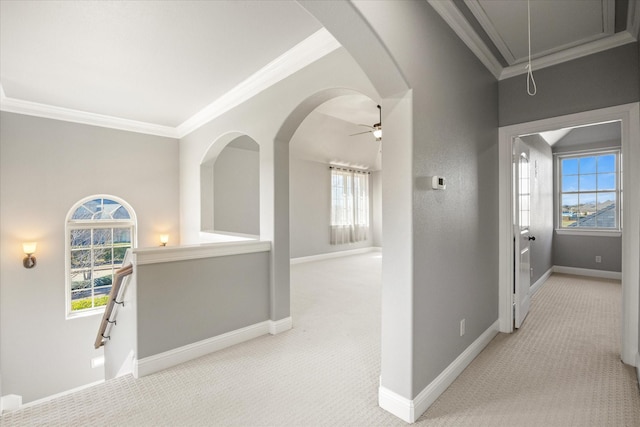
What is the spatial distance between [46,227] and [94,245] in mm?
705

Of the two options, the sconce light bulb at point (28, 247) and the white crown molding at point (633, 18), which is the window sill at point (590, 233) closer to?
the white crown molding at point (633, 18)

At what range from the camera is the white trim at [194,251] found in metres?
2.47

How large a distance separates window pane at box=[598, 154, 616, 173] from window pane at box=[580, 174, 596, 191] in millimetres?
165

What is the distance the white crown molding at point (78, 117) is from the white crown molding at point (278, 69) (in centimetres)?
139

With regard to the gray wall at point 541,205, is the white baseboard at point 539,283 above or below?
below

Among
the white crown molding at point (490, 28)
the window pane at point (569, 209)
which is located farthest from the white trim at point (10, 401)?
the window pane at point (569, 209)

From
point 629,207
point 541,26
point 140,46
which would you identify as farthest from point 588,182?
point 140,46

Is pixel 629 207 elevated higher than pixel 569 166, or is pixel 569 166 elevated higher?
pixel 569 166

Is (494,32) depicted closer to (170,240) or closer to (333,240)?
(170,240)

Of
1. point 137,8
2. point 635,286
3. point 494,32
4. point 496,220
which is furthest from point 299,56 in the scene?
point 635,286

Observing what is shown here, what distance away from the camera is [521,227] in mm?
3412

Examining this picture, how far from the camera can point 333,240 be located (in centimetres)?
812

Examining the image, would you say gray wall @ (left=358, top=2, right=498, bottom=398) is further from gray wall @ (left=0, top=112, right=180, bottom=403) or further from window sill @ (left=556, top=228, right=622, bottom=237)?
gray wall @ (left=0, top=112, right=180, bottom=403)

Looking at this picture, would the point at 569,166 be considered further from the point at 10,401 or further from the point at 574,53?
the point at 10,401
